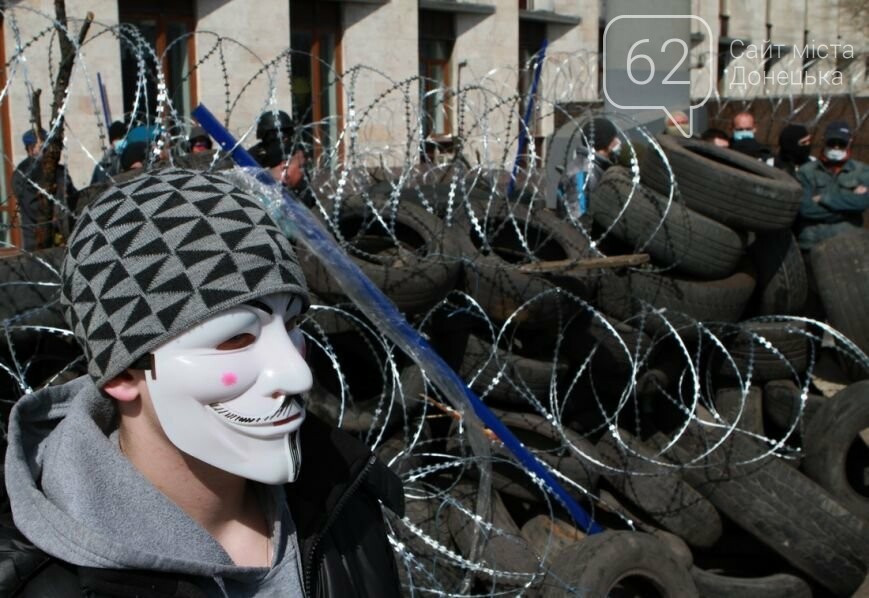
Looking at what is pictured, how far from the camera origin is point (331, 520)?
5.77 feet

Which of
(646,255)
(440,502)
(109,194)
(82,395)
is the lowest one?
(440,502)

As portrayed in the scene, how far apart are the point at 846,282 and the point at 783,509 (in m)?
2.13

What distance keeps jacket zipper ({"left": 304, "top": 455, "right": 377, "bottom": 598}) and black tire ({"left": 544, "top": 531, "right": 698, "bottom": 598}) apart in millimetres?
2413

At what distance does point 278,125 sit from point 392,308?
2.00 m

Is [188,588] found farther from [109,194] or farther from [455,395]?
[455,395]

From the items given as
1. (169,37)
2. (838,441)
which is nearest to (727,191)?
(838,441)

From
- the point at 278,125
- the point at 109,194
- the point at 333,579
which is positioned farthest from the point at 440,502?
the point at 109,194

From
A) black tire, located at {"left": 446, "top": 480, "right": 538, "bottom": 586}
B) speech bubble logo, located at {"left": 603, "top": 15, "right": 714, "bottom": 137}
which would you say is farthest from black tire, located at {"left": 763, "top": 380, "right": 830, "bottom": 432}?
speech bubble logo, located at {"left": 603, "top": 15, "right": 714, "bottom": 137}

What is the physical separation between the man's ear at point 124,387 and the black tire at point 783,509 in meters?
3.81

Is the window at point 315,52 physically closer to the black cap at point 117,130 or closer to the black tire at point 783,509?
the black cap at point 117,130

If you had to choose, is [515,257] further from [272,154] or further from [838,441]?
[838,441]

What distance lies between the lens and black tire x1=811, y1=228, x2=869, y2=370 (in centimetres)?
656

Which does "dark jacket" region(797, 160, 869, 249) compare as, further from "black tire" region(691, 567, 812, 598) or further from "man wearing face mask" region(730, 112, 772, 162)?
"black tire" region(691, 567, 812, 598)

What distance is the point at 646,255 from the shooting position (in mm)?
5500
